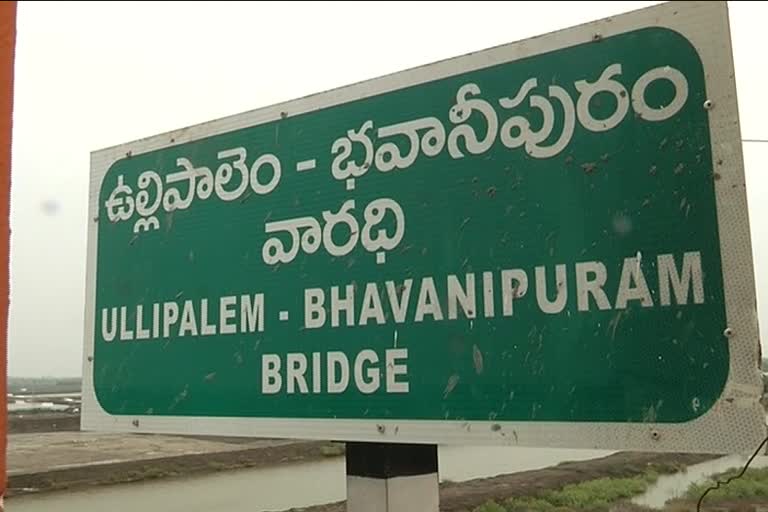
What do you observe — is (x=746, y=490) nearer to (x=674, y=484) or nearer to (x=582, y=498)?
(x=582, y=498)

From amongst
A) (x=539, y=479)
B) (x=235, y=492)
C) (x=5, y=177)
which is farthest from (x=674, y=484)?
(x=5, y=177)

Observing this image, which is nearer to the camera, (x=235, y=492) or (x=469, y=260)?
(x=469, y=260)

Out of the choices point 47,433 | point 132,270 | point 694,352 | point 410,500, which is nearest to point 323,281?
point 410,500

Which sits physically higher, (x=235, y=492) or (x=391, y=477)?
(x=391, y=477)

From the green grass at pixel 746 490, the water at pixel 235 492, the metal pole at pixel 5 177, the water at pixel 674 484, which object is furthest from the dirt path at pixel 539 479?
the metal pole at pixel 5 177

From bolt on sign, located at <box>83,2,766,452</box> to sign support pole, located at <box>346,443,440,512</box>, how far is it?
0.59 ft

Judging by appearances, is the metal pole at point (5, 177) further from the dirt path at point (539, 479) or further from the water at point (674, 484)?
the water at point (674, 484)

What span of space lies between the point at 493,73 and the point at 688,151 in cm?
69

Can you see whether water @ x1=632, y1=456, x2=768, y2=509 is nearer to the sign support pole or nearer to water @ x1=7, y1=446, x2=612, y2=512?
water @ x1=7, y1=446, x2=612, y2=512

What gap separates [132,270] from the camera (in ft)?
11.0

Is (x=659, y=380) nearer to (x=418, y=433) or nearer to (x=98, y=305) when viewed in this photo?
(x=418, y=433)

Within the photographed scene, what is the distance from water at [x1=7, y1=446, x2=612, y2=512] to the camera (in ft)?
41.5

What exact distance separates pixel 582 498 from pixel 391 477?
12069 mm

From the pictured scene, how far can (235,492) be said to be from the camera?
A: 48.1ft
